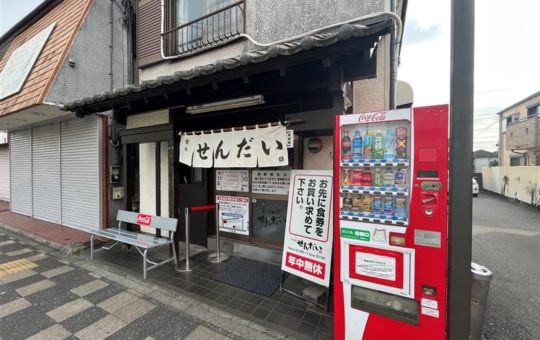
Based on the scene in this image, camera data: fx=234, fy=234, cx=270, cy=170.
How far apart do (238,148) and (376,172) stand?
8.01 ft

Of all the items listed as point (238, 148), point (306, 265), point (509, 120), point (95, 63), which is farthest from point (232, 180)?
point (509, 120)

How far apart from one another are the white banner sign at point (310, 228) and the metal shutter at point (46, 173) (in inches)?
344

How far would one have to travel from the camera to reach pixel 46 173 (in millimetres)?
8547

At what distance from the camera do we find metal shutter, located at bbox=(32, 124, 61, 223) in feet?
26.7

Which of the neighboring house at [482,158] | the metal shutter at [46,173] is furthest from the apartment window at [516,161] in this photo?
the metal shutter at [46,173]

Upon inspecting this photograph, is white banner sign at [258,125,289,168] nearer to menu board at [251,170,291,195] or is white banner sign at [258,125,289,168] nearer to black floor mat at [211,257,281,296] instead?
menu board at [251,170,291,195]

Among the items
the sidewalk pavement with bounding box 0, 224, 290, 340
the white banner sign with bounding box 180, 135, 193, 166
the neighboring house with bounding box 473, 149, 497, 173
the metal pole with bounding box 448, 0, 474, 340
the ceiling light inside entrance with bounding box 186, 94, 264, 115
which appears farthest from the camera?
the neighboring house with bounding box 473, 149, 497, 173

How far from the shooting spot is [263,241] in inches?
208

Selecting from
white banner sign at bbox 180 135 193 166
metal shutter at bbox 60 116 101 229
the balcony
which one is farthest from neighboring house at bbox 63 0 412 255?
the balcony

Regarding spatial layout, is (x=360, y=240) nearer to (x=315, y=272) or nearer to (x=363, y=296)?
(x=363, y=296)

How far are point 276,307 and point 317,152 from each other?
2.76 metres

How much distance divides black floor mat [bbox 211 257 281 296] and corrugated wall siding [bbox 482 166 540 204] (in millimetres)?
15792

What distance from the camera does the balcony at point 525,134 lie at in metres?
15.9

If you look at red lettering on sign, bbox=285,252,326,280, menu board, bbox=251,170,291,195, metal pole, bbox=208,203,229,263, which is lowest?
metal pole, bbox=208,203,229,263
